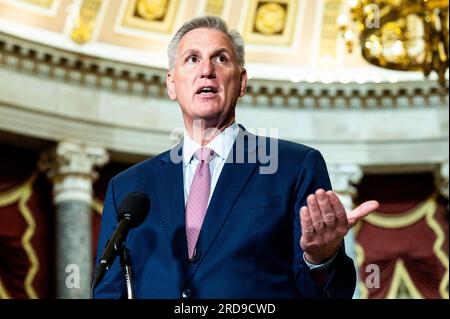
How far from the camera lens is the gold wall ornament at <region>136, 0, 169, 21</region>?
17.7 meters

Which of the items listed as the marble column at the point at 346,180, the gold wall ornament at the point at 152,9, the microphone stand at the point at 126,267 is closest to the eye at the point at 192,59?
the microphone stand at the point at 126,267

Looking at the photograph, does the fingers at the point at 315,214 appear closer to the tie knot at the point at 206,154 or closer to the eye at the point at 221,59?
the tie knot at the point at 206,154

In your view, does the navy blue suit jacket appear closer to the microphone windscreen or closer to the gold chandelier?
the microphone windscreen

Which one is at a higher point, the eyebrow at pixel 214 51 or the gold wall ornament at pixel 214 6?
the gold wall ornament at pixel 214 6

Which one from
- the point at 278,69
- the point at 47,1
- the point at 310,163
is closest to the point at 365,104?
the point at 278,69

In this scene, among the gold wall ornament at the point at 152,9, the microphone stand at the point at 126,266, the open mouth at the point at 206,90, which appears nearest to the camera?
the microphone stand at the point at 126,266

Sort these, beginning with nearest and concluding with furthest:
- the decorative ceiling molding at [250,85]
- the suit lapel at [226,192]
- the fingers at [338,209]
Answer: the fingers at [338,209]
the suit lapel at [226,192]
the decorative ceiling molding at [250,85]

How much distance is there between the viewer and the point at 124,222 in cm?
315

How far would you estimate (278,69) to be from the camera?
1811 cm

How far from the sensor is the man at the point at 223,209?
3.09m

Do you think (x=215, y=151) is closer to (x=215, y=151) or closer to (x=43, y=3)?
(x=215, y=151)

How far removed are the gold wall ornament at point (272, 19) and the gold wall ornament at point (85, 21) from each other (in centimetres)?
287

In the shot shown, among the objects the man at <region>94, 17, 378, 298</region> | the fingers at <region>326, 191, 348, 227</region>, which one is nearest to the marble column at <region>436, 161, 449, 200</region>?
the man at <region>94, 17, 378, 298</region>

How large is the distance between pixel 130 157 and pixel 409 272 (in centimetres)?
505
